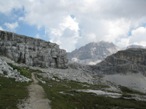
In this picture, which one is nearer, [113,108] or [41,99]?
[41,99]

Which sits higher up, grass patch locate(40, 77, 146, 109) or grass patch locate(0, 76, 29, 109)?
grass patch locate(0, 76, 29, 109)

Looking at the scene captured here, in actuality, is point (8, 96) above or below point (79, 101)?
above

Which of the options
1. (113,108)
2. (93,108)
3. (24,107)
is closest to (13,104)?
(24,107)

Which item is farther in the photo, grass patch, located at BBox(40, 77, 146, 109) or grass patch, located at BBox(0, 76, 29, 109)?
grass patch, located at BBox(40, 77, 146, 109)

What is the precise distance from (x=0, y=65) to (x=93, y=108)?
139 feet

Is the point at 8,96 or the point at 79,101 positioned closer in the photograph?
the point at 8,96

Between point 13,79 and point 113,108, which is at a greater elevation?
point 13,79

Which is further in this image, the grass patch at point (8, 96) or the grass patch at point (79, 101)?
the grass patch at point (79, 101)

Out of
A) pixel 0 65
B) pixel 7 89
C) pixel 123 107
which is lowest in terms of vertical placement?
pixel 123 107

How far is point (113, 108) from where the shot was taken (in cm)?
8219

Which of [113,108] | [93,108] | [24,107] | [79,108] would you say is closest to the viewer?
[24,107]

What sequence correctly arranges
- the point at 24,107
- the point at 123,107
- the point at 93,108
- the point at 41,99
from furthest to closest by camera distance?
the point at 123,107
the point at 93,108
the point at 41,99
the point at 24,107

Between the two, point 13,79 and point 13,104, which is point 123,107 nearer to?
point 13,79

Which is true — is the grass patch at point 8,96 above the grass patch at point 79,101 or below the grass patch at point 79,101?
above
